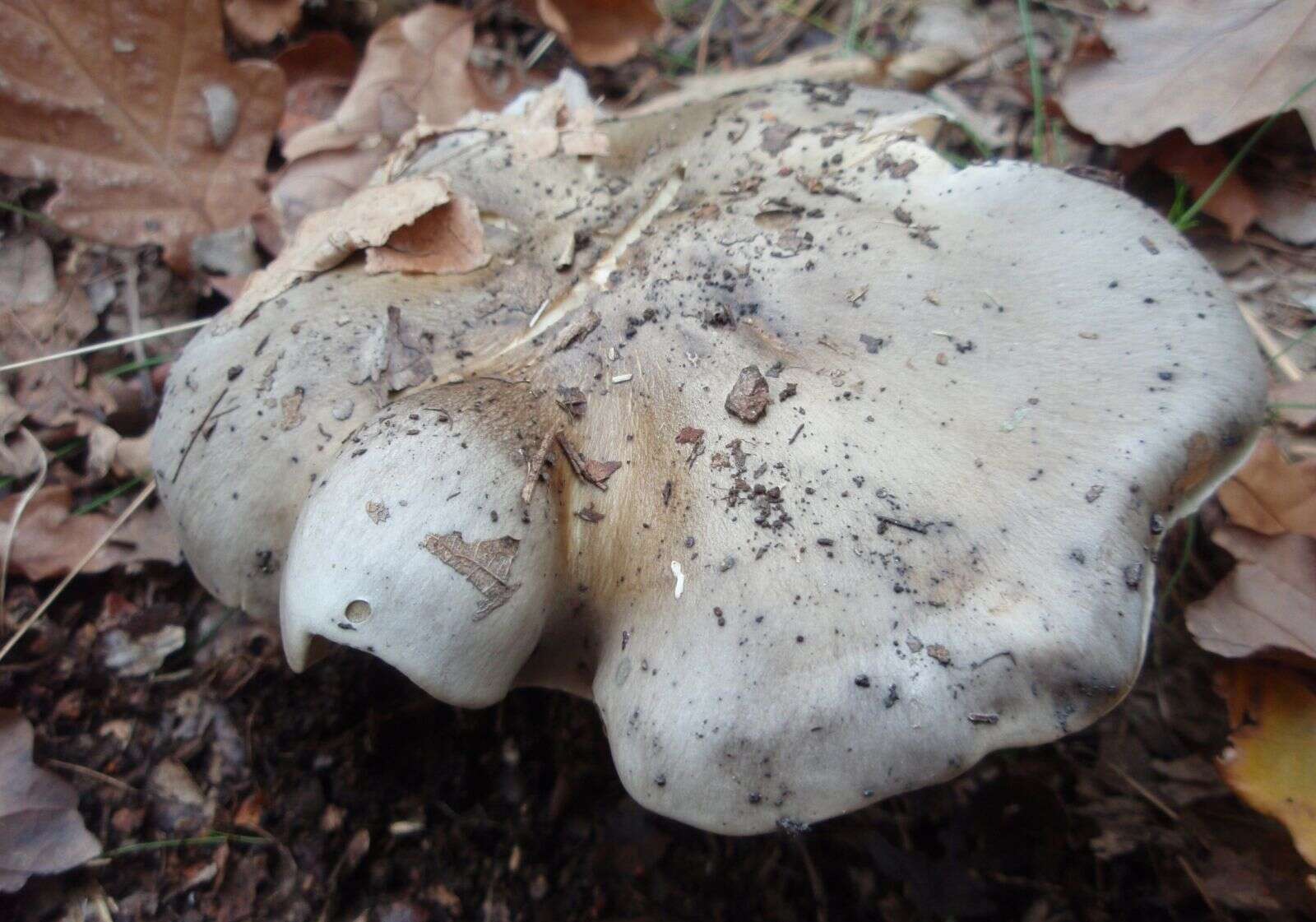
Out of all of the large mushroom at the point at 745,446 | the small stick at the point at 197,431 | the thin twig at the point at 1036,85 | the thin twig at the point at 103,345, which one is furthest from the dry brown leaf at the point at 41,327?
the thin twig at the point at 1036,85

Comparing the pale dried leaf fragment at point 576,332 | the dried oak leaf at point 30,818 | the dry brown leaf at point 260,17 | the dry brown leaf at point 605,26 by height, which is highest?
the dry brown leaf at point 260,17

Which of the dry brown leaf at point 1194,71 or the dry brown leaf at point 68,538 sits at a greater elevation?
the dry brown leaf at point 1194,71

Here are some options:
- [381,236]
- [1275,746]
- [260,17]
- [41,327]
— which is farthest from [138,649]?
[1275,746]

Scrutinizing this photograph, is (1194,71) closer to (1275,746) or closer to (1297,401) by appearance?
(1297,401)

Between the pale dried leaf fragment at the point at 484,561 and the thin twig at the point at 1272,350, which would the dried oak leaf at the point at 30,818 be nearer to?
the pale dried leaf fragment at the point at 484,561

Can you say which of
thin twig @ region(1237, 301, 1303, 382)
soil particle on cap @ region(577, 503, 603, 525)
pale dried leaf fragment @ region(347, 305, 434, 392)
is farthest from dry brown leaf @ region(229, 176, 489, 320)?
thin twig @ region(1237, 301, 1303, 382)

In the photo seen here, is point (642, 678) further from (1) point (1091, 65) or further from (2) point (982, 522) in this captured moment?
(1) point (1091, 65)
